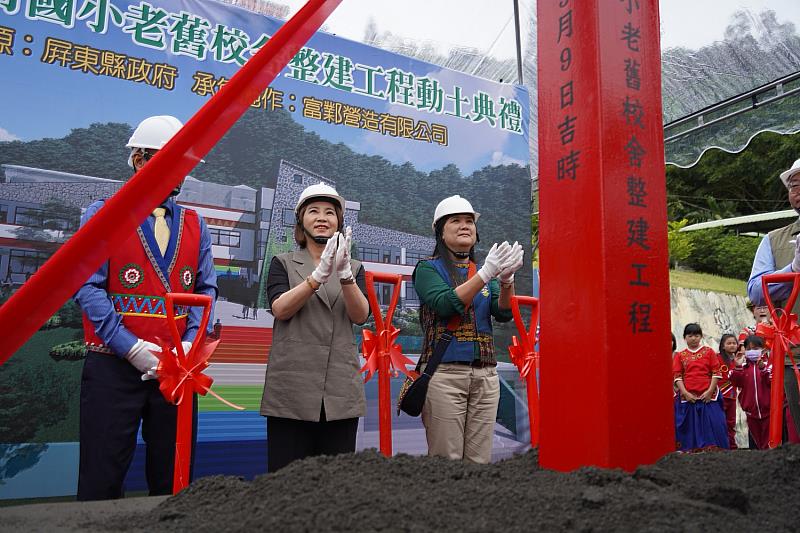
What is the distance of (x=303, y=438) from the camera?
6.97 feet

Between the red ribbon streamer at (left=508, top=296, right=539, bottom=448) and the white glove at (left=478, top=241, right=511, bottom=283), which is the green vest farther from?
the white glove at (left=478, top=241, right=511, bottom=283)

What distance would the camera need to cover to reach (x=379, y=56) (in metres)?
4.11

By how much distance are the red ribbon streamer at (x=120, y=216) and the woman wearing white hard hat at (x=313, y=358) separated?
92 cm

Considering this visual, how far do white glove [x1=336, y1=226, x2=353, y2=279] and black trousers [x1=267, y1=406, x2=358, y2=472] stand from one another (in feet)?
1.55

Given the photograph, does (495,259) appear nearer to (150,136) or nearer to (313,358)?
(313,358)

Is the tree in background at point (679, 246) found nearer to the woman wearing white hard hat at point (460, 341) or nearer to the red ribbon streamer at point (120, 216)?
the woman wearing white hard hat at point (460, 341)

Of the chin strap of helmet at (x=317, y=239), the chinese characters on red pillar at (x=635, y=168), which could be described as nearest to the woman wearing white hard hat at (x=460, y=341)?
the chin strap of helmet at (x=317, y=239)

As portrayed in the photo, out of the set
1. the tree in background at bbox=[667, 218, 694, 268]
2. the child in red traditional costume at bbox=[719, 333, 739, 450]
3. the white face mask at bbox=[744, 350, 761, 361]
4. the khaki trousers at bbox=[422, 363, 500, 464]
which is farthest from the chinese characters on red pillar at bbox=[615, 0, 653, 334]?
the tree in background at bbox=[667, 218, 694, 268]

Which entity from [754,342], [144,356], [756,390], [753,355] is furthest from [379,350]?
[754,342]

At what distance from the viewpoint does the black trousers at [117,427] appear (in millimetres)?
2029

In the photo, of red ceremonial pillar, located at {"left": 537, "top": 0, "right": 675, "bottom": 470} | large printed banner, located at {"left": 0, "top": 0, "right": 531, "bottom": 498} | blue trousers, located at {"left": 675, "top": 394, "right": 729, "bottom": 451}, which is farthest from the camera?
Result: blue trousers, located at {"left": 675, "top": 394, "right": 729, "bottom": 451}

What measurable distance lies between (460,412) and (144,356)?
1.16 metres

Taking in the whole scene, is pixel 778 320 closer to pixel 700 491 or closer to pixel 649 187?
pixel 649 187

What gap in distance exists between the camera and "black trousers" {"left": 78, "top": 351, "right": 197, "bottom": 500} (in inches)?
79.9
